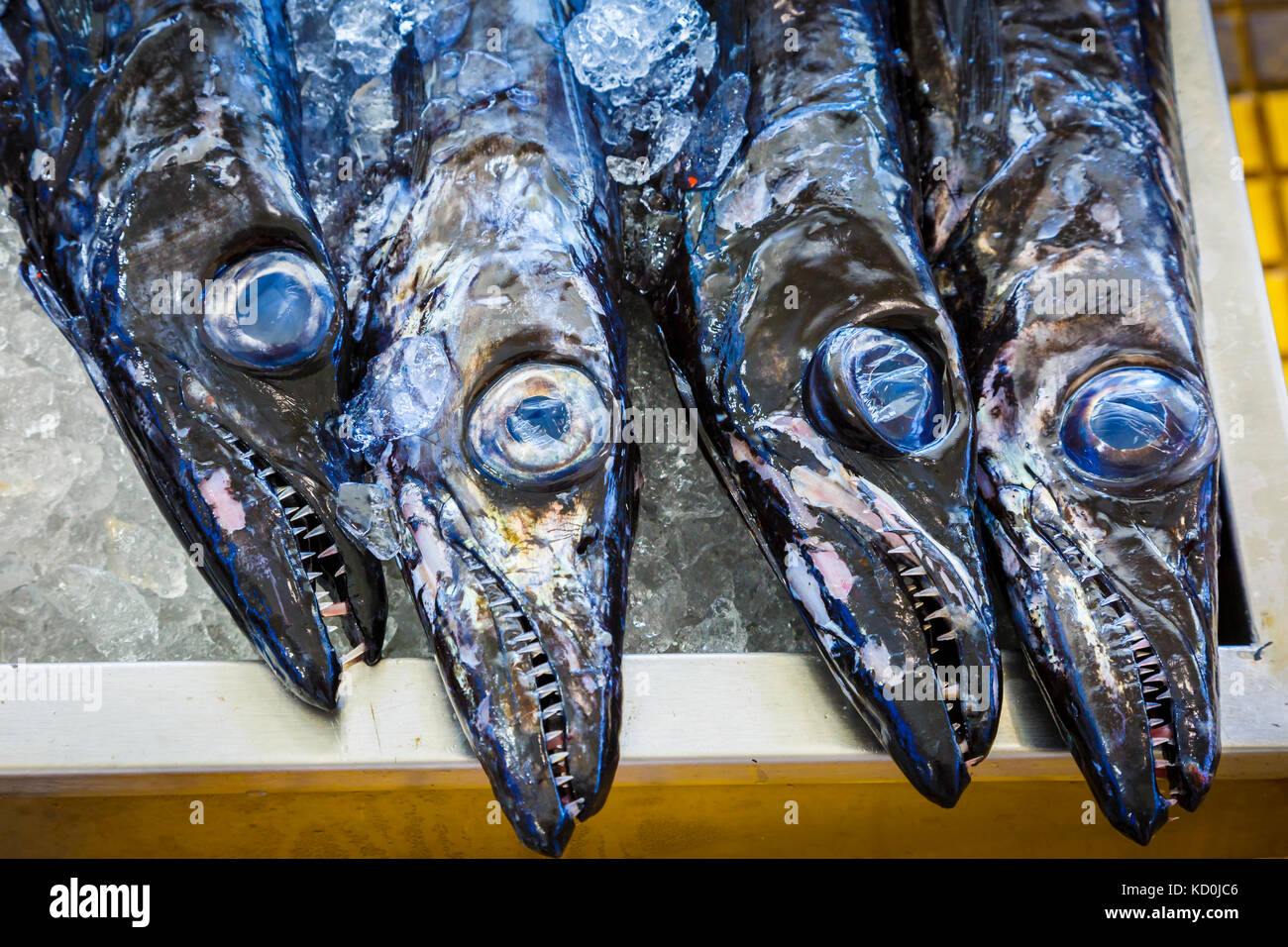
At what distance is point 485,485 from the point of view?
1.11 metres

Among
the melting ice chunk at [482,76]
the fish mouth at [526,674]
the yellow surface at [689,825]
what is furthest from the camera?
the yellow surface at [689,825]

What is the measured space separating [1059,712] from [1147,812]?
0.16 m

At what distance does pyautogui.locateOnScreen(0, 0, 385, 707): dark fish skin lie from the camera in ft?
3.66

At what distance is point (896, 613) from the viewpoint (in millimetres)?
1119

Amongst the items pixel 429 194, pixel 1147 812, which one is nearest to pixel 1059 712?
pixel 1147 812

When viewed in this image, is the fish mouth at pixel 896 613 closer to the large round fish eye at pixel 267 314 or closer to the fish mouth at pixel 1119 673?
the fish mouth at pixel 1119 673

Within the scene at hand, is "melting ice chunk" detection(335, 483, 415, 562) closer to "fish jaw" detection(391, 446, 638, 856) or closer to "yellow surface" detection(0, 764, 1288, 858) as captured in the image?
"fish jaw" detection(391, 446, 638, 856)

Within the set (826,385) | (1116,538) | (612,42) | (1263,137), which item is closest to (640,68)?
(612,42)

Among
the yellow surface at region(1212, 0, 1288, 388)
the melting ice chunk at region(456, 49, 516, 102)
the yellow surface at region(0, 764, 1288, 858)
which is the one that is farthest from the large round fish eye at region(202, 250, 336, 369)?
the yellow surface at region(1212, 0, 1288, 388)

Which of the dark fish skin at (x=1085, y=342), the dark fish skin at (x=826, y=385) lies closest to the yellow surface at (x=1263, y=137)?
the dark fish skin at (x=1085, y=342)

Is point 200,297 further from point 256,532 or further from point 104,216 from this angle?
point 256,532

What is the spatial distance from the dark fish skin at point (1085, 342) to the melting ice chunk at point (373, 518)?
841 mm

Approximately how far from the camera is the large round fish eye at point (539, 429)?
1.09m

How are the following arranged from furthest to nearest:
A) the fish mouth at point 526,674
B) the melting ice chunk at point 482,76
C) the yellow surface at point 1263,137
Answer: the yellow surface at point 1263,137, the melting ice chunk at point 482,76, the fish mouth at point 526,674
